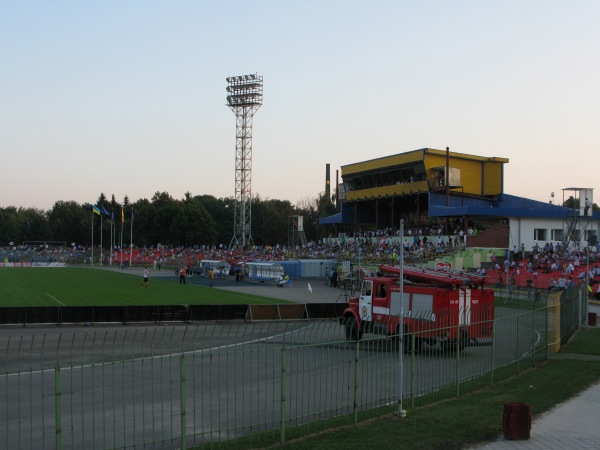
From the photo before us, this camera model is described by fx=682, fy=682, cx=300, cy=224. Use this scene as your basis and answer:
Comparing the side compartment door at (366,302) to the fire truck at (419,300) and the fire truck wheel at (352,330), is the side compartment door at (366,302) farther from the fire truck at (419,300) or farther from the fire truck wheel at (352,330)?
the fire truck wheel at (352,330)

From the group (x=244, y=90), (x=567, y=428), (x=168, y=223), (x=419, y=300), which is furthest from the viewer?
(x=168, y=223)

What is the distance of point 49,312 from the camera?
30.6m

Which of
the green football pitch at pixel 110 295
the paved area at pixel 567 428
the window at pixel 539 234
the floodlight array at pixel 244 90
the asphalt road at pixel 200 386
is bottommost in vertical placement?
the green football pitch at pixel 110 295

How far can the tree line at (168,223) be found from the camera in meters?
149

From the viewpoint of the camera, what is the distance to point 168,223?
6014 inches

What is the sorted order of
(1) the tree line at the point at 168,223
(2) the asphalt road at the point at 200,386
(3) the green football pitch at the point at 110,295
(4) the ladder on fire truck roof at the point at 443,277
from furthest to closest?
(1) the tree line at the point at 168,223 < (3) the green football pitch at the point at 110,295 < (4) the ladder on fire truck roof at the point at 443,277 < (2) the asphalt road at the point at 200,386

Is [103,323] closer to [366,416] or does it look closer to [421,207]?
[366,416]

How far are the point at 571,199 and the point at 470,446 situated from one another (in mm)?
66715

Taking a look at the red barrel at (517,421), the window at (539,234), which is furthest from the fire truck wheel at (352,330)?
the window at (539,234)

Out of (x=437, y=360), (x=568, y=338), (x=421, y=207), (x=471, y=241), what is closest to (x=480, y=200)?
(x=421, y=207)

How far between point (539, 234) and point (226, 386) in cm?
6078

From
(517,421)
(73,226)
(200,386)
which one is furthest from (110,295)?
(73,226)

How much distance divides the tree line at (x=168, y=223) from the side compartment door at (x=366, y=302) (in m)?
109

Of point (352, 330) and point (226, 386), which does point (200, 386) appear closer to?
point (226, 386)
